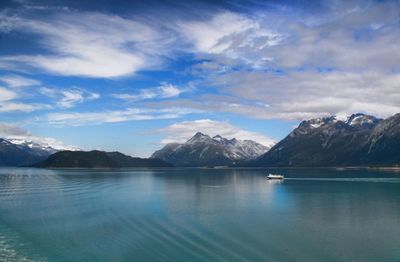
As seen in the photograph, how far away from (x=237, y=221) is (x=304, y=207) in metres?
27.8

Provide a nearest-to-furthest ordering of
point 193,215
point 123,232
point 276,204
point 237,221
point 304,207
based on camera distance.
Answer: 1. point 123,232
2. point 237,221
3. point 193,215
4. point 304,207
5. point 276,204

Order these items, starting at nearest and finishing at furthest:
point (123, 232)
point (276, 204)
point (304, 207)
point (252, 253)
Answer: point (252, 253)
point (123, 232)
point (304, 207)
point (276, 204)

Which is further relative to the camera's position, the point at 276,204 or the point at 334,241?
the point at 276,204

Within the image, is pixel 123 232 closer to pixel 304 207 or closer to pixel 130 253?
pixel 130 253

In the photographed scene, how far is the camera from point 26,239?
58500mm

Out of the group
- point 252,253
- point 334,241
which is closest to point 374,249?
point 334,241

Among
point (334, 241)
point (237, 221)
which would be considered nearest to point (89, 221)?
point (237, 221)

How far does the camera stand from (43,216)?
81.2 meters

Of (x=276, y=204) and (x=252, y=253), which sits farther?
(x=276, y=204)

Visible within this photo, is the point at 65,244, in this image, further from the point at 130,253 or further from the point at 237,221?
the point at 237,221

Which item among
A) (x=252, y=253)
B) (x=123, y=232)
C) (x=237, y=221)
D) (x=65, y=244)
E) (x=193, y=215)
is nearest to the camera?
(x=252, y=253)

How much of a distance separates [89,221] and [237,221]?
26.9 meters

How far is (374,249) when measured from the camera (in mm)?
51812

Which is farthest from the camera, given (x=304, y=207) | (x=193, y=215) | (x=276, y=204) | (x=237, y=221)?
(x=276, y=204)
